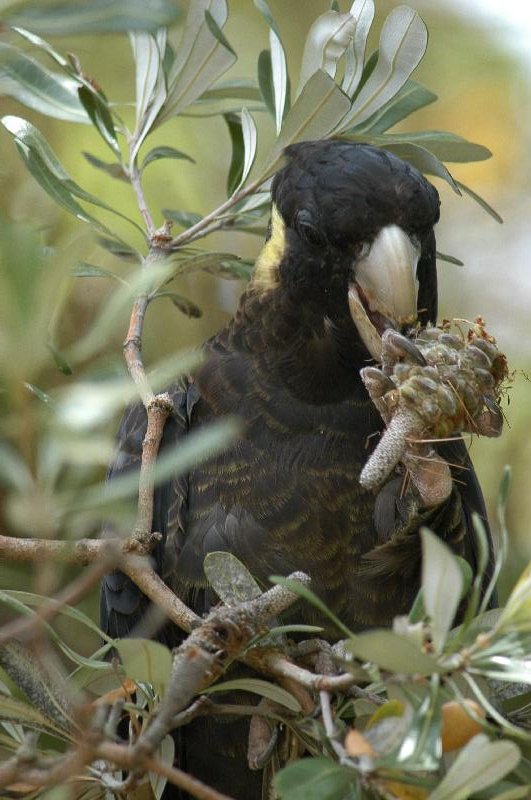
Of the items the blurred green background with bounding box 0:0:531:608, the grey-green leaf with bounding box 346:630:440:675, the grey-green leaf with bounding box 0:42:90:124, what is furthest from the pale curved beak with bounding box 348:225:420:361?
the blurred green background with bounding box 0:0:531:608

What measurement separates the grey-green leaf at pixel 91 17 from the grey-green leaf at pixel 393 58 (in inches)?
39.9

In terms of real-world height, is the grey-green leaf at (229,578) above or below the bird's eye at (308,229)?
below

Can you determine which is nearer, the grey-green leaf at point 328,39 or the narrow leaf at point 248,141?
the grey-green leaf at point 328,39

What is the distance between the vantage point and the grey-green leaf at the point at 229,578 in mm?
1363

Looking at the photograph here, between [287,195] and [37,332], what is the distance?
1233 millimetres

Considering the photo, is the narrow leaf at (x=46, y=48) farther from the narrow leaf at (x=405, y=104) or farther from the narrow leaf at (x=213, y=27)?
the narrow leaf at (x=405, y=104)

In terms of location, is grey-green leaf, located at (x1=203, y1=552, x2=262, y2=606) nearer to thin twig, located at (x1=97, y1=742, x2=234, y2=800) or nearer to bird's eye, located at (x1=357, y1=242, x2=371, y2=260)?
thin twig, located at (x1=97, y1=742, x2=234, y2=800)

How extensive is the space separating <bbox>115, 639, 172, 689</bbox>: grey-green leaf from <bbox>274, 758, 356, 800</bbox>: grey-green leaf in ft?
0.60

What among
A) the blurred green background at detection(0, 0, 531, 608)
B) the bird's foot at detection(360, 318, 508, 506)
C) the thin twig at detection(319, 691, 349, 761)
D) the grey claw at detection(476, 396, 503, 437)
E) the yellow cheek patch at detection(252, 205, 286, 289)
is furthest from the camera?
→ the blurred green background at detection(0, 0, 531, 608)

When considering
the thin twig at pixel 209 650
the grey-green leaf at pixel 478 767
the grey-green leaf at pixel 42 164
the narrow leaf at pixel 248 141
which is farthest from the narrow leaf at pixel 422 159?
the grey-green leaf at pixel 478 767

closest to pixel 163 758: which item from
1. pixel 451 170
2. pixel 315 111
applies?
pixel 315 111

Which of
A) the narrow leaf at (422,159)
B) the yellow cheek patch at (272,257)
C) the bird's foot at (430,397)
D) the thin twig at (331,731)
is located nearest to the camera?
the thin twig at (331,731)

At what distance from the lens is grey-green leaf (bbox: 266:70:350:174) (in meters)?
1.67

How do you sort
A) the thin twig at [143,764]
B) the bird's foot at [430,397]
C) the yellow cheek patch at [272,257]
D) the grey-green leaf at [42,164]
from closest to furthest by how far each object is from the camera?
1. the thin twig at [143,764]
2. the bird's foot at [430,397]
3. the grey-green leaf at [42,164]
4. the yellow cheek patch at [272,257]
